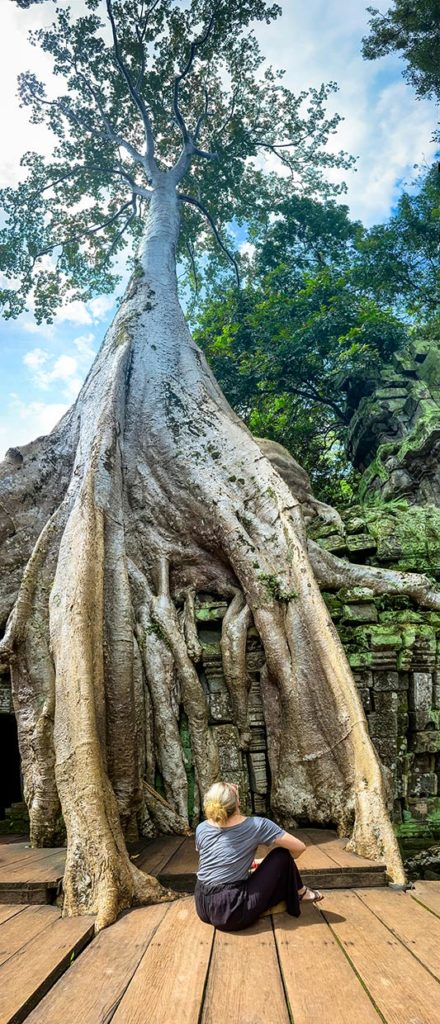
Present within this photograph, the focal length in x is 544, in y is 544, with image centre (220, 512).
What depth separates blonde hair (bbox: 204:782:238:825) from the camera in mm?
1865

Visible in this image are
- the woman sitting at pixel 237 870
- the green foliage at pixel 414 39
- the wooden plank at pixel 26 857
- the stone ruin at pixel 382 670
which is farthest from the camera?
the green foliage at pixel 414 39

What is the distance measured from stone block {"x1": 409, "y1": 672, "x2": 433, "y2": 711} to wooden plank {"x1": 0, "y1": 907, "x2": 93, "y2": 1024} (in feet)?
7.42

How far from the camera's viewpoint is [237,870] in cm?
180

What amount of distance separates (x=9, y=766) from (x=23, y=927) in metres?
2.98

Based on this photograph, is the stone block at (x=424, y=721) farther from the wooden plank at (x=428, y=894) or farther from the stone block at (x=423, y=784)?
the wooden plank at (x=428, y=894)

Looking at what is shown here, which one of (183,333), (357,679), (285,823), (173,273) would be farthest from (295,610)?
(173,273)

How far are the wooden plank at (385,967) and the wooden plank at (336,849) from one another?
0.27 m

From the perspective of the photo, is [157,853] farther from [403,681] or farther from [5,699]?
[403,681]

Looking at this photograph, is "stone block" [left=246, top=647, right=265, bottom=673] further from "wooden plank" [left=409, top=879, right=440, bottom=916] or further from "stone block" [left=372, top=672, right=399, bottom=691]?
"wooden plank" [left=409, top=879, right=440, bottom=916]

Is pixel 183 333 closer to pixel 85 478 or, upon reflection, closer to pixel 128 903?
pixel 85 478

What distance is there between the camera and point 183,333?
227 inches

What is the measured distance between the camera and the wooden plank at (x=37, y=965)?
1282 millimetres

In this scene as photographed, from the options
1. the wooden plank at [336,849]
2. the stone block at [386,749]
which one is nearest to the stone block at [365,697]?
the stone block at [386,749]

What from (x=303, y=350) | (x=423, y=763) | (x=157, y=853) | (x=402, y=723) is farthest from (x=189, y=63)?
(x=157, y=853)
